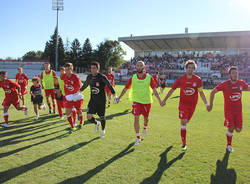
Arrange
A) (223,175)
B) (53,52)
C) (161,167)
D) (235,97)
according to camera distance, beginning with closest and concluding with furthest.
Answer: (223,175) → (161,167) → (235,97) → (53,52)

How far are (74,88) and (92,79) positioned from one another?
4.08 ft

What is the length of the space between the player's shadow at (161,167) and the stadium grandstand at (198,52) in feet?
96.2

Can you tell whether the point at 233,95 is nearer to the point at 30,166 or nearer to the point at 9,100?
the point at 30,166

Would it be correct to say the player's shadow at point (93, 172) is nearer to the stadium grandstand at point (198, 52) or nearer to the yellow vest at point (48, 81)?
the yellow vest at point (48, 81)

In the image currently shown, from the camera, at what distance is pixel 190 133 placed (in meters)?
6.20

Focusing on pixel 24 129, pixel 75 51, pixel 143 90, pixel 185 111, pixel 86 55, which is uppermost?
pixel 75 51

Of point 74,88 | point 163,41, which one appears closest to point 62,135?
point 74,88

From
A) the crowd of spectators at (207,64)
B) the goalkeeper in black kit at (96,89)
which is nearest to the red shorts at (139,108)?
the goalkeeper in black kit at (96,89)

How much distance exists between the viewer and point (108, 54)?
69.7 metres

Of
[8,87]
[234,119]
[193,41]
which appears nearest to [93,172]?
[234,119]

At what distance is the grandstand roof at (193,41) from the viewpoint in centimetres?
4200

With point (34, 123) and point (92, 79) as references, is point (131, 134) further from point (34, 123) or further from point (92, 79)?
point (34, 123)

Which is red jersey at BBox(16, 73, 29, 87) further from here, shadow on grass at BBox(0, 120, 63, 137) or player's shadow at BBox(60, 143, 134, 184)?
player's shadow at BBox(60, 143, 134, 184)

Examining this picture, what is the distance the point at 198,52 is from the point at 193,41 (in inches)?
208
